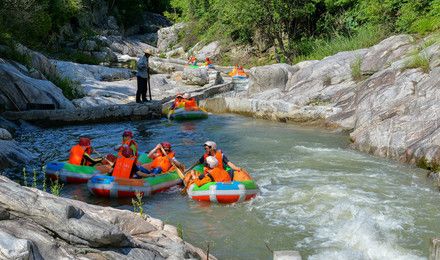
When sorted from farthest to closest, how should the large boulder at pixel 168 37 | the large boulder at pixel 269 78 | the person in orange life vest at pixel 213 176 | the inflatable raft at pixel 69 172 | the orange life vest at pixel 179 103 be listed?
1. the large boulder at pixel 168 37
2. the large boulder at pixel 269 78
3. the orange life vest at pixel 179 103
4. the inflatable raft at pixel 69 172
5. the person in orange life vest at pixel 213 176

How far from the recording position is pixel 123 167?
871cm

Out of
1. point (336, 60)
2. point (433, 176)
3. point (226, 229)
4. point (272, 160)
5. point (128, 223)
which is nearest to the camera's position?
point (128, 223)

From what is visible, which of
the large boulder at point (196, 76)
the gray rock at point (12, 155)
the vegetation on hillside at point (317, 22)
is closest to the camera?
the gray rock at point (12, 155)

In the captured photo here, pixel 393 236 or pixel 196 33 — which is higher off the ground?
pixel 196 33

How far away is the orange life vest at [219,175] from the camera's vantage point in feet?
28.0

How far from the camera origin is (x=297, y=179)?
9211 millimetres

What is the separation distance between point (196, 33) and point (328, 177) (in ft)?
94.8

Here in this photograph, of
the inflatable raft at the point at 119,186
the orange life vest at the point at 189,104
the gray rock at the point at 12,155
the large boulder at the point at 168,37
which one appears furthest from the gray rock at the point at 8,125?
the large boulder at the point at 168,37

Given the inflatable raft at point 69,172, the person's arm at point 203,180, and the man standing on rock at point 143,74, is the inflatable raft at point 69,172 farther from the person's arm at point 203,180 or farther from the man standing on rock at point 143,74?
the man standing on rock at point 143,74

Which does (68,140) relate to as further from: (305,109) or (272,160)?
(305,109)

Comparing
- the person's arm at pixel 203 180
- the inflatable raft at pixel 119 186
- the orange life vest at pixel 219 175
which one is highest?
the orange life vest at pixel 219 175

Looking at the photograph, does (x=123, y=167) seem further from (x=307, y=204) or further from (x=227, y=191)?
(x=307, y=204)

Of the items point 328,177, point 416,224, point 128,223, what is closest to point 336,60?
point 328,177

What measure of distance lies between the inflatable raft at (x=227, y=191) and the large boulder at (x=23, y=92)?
29.1 feet
